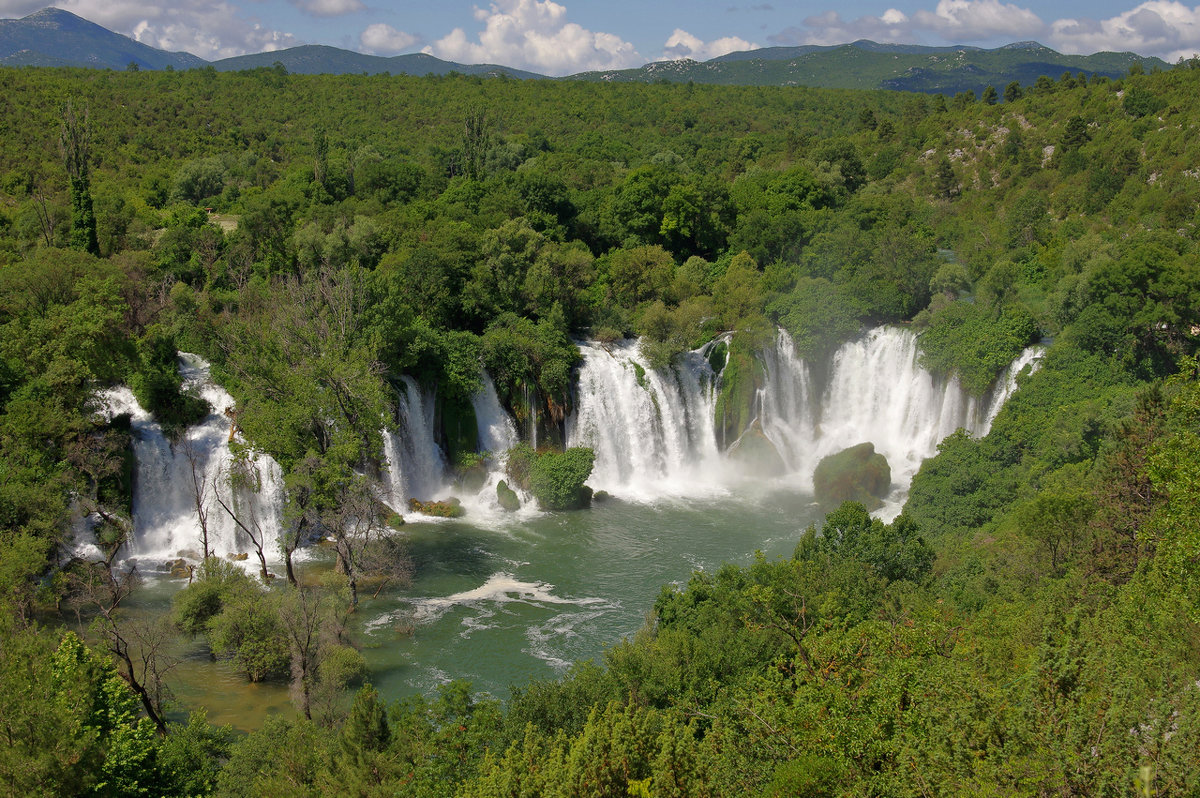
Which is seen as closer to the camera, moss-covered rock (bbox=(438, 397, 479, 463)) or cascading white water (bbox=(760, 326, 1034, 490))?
moss-covered rock (bbox=(438, 397, 479, 463))

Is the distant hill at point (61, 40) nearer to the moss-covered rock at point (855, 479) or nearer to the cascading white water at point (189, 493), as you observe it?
the cascading white water at point (189, 493)

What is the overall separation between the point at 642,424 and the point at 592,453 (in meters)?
4.21

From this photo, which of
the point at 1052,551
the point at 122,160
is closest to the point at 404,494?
the point at 1052,551

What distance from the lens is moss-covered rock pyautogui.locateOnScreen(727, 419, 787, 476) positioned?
3900cm

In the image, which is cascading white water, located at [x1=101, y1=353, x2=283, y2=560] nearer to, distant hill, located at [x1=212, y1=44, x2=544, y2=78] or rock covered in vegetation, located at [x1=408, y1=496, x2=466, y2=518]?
rock covered in vegetation, located at [x1=408, y1=496, x2=466, y2=518]

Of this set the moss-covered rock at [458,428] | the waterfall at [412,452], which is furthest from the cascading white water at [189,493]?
the moss-covered rock at [458,428]

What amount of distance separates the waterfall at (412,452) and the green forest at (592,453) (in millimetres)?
857

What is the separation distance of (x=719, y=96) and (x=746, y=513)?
9297cm

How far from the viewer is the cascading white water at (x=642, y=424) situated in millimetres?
38031

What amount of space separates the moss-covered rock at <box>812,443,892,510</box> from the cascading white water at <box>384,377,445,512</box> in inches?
611

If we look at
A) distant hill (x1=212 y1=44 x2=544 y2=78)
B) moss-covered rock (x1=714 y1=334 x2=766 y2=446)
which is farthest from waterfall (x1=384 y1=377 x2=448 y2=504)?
distant hill (x1=212 y1=44 x2=544 y2=78)

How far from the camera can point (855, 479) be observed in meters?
35.1

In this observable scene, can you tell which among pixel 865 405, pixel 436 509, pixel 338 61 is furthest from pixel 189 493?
pixel 338 61

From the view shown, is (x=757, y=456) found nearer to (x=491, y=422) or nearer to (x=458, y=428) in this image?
(x=491, y=422)
